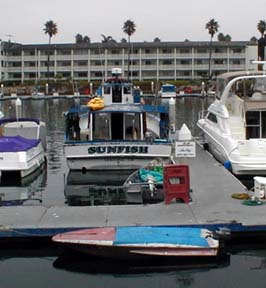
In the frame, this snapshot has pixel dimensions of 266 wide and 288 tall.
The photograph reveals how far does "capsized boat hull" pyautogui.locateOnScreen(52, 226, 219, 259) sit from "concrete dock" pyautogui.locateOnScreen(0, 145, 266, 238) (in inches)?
25.7

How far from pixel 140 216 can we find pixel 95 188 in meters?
7.35

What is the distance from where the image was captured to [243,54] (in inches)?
4441

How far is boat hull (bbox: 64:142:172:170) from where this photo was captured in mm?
21750

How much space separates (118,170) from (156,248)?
10.9 m

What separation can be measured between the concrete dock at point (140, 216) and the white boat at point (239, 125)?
456cm

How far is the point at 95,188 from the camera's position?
20406 mm

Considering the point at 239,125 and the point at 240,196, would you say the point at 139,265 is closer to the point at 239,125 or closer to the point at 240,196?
the point at 240,196

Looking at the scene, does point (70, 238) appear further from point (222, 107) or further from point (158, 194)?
point (222, 107)

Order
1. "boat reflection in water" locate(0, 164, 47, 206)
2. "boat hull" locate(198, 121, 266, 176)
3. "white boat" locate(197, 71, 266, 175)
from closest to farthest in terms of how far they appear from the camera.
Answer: "boat reflection in water" locate(0, 164, 47, 206)
"boat hull" locate(198, 121, 266, 176)
"white boat" locate(197, 71, 266, 175)

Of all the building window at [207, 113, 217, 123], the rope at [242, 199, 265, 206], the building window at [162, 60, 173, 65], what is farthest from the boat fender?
the building window at [162, 60, 173, 65]

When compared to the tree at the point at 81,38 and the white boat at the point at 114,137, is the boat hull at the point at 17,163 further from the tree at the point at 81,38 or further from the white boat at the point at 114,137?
the tree at the point at 81,38

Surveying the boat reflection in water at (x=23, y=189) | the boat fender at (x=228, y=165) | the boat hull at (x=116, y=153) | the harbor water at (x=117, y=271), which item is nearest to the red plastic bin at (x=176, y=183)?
the harbor water at (x=117, y=271)

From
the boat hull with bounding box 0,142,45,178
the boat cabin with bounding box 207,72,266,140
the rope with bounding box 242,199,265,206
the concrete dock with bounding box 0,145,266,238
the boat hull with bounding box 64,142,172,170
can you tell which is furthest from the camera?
the boat cabin with bounding box 207,72,266,140

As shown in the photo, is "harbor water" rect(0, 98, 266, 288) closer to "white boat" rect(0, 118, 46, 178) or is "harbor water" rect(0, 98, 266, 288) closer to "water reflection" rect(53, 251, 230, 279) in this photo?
"water reflection" rect(53, 251, 230, 279)
